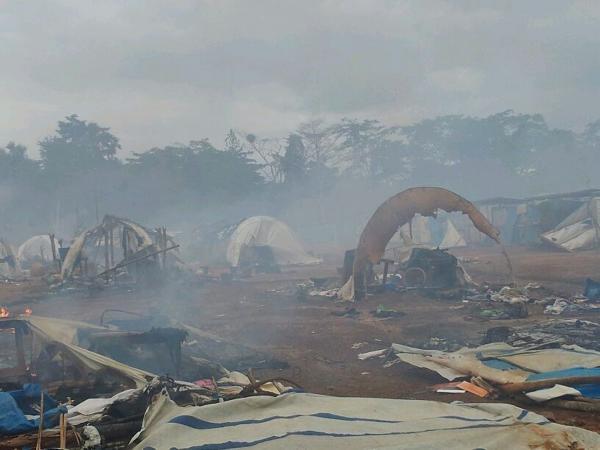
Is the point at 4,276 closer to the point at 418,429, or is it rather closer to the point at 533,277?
the point at 533,277

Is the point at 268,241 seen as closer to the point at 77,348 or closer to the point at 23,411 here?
the point at 77,348

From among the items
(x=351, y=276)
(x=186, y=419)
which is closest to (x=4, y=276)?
(x=351, y=276)

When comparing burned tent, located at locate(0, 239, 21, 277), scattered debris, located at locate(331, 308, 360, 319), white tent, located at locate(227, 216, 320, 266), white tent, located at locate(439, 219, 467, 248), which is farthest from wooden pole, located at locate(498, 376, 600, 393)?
white tent, located at locate(439, 219, 467, 248)

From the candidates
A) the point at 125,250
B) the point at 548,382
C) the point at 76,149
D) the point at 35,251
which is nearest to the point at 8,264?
the point at 35,251

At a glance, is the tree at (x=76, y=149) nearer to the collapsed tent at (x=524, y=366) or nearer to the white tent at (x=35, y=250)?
the white tent at (x=35, y=250)

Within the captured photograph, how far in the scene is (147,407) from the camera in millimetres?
4922

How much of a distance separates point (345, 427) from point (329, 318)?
27.6 feet

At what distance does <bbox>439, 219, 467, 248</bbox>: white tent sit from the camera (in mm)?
32469

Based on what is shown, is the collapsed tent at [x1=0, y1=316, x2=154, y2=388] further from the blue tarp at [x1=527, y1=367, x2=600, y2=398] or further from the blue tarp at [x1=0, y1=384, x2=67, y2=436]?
the blue tarp at [x1=527, y1=367, x2=600, y2=398]

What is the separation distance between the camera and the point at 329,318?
488 inches

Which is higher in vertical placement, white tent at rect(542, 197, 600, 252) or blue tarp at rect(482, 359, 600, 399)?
white tent at rect(542, 197, 600, 252)

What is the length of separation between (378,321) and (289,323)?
6.34 feet

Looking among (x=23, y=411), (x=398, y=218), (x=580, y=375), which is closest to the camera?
(x=23, y=411)

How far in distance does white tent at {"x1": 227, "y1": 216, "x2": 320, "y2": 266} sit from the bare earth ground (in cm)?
503
